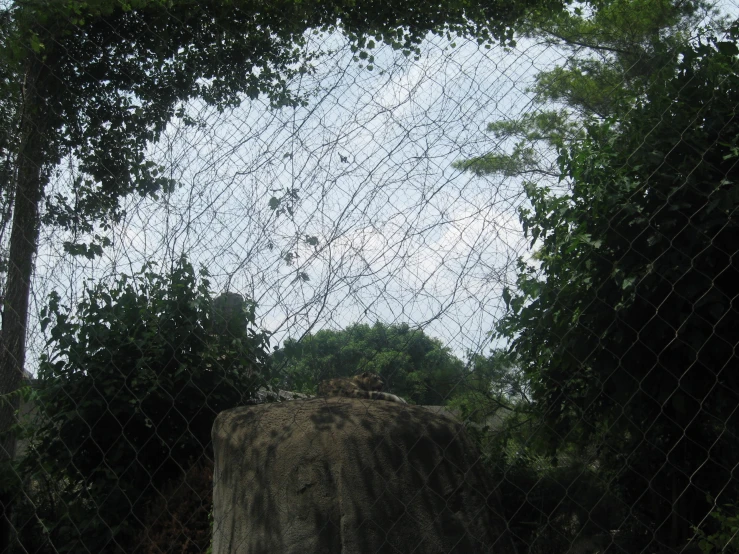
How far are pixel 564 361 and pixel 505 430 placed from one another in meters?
0.34

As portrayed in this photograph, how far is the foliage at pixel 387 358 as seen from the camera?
6.72 feet

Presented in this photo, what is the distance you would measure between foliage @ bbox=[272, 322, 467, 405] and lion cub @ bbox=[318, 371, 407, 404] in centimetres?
5

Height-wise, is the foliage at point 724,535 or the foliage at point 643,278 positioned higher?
the foliage at point 643,278

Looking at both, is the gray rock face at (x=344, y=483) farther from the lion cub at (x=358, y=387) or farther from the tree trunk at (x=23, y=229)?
the tree trunk at (x=23, y=229)

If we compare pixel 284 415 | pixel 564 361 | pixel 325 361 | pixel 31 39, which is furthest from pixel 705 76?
pixel 31 39

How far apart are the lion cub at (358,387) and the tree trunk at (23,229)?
3.62 ft

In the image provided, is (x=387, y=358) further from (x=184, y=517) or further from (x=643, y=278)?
(x=184, y=517)

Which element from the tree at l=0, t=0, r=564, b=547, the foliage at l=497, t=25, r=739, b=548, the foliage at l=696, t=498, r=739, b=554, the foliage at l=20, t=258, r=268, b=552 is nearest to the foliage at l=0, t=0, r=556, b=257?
the tree at l=0, t=0, r=564, b=547

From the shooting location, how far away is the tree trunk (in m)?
2.49

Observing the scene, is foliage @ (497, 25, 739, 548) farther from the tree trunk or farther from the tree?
the tree trunk

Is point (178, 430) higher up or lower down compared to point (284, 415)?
lower down

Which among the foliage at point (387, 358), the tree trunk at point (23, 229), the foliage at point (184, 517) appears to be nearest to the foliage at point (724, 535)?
the foliage at point (387, 358)

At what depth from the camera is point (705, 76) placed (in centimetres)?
264

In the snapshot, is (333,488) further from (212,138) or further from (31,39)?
(31,39)
